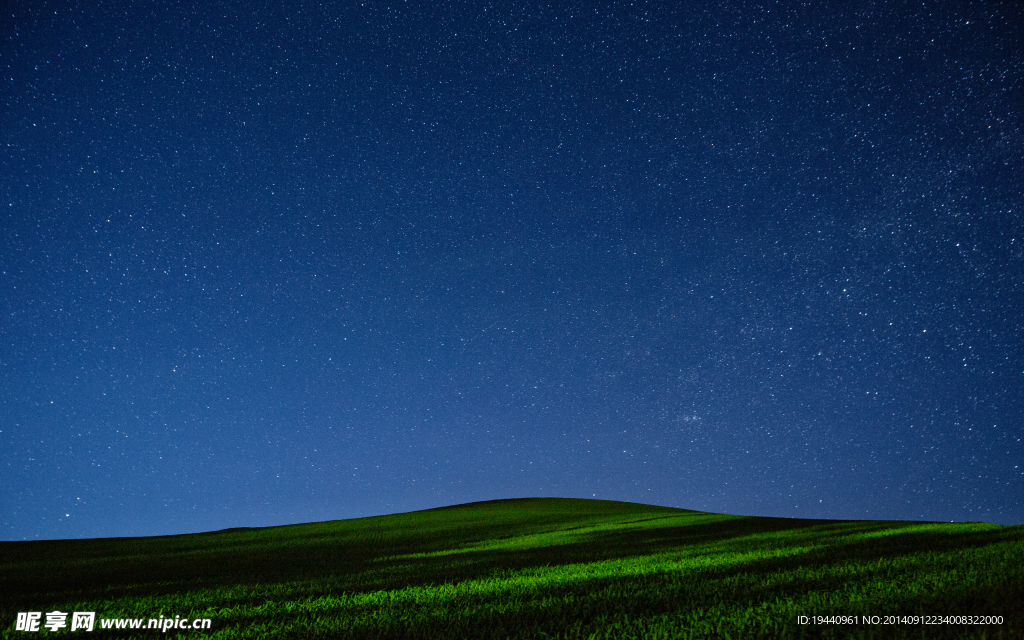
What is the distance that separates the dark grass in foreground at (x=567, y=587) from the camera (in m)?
6.95

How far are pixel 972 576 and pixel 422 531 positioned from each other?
26101 millimetres

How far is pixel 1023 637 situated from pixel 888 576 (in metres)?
4.01

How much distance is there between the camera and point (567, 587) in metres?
9.95

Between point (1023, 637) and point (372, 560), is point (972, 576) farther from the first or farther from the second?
point (372, 560)

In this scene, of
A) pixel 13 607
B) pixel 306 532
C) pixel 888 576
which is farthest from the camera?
pixel 306 532

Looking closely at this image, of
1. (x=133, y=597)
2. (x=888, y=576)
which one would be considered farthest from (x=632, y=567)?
(x=133, y=597)

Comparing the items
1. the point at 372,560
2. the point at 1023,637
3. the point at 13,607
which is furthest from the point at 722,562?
the point at 13,607

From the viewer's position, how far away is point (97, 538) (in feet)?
120

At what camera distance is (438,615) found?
814 centimetres

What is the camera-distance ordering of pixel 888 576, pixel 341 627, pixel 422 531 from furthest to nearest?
1. pixel 422 531
2. pixel 888 576
3. pixel 341 627

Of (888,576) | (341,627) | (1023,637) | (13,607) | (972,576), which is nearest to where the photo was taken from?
(1023,637)

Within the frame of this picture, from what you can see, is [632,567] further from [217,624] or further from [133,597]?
[133,597]

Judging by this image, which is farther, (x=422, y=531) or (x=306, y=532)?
(x=306, y=532)

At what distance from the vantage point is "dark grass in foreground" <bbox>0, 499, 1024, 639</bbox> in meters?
6.95
